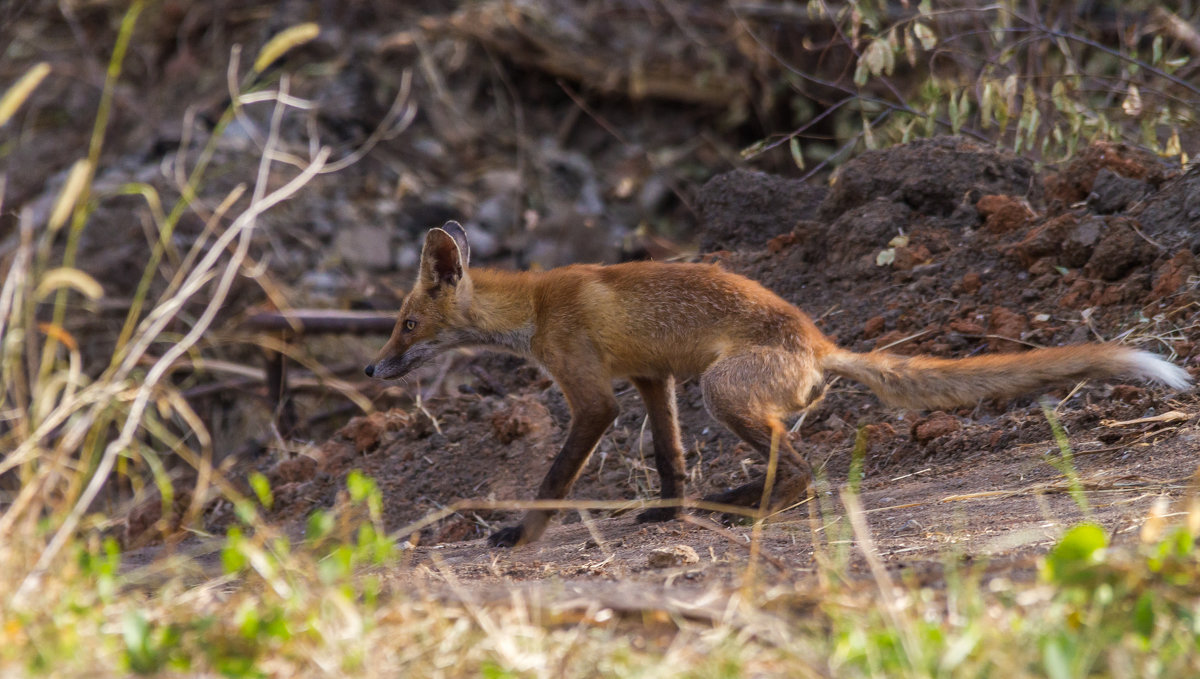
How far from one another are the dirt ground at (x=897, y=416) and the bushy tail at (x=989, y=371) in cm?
43

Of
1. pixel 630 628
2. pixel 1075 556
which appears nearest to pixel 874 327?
pixel 1075 556

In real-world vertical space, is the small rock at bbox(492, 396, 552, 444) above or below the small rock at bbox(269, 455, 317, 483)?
above

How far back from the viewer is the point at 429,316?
611 centimetres

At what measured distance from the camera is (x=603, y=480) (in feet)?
21.7

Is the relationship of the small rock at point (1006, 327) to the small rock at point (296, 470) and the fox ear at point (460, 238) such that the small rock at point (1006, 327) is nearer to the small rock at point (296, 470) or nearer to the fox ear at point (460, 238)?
the fox ear at point (460, 238)

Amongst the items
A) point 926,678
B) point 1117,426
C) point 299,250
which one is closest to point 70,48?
point 299,250

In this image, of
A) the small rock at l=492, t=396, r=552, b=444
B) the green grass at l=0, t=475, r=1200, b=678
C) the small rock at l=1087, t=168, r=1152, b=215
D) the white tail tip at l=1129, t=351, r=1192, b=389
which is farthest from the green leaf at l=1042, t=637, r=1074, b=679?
the small rock at l=1087, t=168, r=1152, b=215

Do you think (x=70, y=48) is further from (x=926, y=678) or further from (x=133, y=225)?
(x=926, y=678)

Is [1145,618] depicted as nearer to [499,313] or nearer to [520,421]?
[499,313]

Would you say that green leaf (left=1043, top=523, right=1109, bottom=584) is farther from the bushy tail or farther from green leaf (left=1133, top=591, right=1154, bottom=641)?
the bushy tail

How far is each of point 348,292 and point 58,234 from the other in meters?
3.39

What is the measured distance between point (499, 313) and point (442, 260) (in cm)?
43

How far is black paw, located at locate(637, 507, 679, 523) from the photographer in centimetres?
Answer: 560

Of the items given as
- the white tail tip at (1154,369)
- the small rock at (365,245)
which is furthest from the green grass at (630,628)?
the small rock at (365,245)
